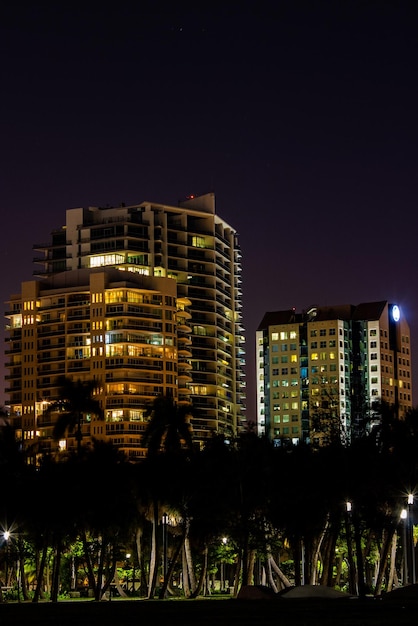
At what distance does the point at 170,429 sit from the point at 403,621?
247 ft

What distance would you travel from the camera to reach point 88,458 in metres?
112

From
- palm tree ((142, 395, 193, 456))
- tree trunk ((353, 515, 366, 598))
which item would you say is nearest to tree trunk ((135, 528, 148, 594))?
palm tree ((142, 395, 193, 456))

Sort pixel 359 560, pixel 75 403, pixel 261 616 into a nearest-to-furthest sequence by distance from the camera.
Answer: pixel 261 616 → pixel 359 560 → pixel 75 403

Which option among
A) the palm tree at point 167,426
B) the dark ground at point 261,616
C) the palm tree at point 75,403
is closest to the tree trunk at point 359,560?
the dark ground at point 261,616

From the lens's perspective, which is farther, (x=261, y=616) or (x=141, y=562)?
(x=141, y=562)

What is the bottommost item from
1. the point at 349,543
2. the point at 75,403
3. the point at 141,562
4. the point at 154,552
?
the point at 141,562

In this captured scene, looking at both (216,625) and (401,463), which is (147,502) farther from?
(216,625)

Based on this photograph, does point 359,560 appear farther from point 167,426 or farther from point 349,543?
point 167,426

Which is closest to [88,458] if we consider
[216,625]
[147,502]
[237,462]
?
[147,502]

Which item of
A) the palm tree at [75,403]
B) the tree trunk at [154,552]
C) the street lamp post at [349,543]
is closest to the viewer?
the street lamp post at [349,543]

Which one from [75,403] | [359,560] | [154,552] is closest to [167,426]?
[75,403]

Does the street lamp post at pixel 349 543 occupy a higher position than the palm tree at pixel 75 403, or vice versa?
the palm tree at pixel 75 403

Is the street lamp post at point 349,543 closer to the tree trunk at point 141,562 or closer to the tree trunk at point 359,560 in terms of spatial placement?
the tree trunk at point 359,560

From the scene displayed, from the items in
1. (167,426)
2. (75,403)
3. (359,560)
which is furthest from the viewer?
(75,403)
